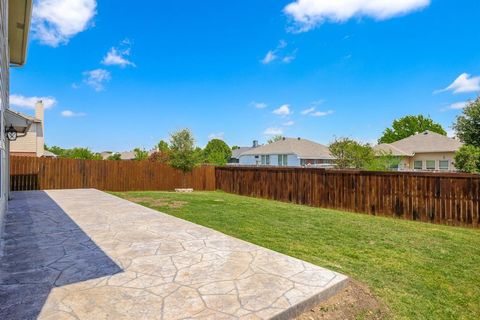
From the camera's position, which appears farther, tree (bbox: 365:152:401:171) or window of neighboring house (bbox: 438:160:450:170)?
window of neighboring house (bbox: 438:160:450:170)

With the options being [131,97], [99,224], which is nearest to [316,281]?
[99,224]

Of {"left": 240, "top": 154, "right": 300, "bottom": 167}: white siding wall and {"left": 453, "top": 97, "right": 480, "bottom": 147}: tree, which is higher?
{"left": 453, "top": 97, "right": 480, "bottom": 147}: tree

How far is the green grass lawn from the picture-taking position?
312cm

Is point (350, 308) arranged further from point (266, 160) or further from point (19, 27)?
point (266, 160)

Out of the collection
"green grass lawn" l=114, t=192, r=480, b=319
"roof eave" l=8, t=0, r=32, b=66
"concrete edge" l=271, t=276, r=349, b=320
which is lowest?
"green grass lawn" l=114, t=192, r=480, b=319

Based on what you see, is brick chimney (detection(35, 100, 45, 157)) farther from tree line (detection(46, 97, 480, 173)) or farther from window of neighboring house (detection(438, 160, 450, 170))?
window of neighboring house (detection(438, 160, 450, 170))

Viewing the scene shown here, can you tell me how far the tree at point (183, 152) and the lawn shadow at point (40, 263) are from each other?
11.9m

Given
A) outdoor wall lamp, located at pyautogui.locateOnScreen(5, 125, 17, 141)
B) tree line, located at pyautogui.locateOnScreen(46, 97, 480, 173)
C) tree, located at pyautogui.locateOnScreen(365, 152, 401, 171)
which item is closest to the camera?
outdoor wall lamp, located at pyautogui.locateOnScreen(5, 125, 17, 141)

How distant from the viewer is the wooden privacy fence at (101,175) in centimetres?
1356

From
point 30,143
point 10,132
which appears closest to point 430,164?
point 10,132

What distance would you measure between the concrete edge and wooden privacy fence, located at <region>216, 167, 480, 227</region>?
6.35 meters

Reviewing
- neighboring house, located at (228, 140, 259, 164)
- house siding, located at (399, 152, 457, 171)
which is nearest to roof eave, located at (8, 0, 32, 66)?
house siding, located at (399, 152, 457, 171)

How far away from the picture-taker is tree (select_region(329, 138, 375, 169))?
1662cm

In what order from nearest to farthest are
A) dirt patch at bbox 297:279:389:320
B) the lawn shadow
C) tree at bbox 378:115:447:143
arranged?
the lawn shadow
dirt patch at bbox 297:279:389:320
tree at bbox 378:115:447:143
